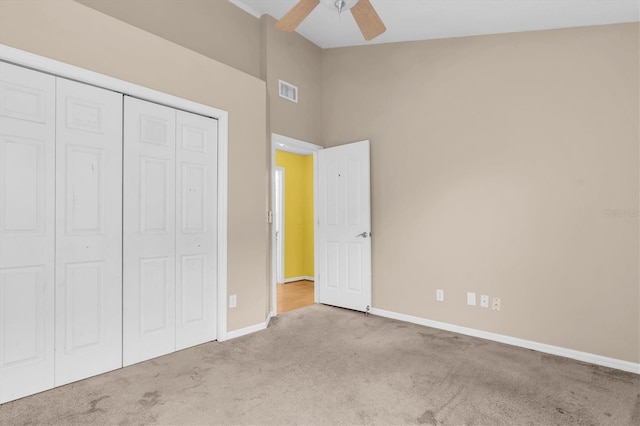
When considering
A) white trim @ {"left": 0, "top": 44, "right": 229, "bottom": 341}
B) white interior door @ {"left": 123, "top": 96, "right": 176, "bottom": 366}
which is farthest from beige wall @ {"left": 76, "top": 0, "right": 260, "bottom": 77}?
white interior door @ {"left": 123, "top": 96, "right": 176, "bottom": 366}

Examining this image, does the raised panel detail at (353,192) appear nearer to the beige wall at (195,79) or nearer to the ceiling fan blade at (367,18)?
the beige wall at (195,79)

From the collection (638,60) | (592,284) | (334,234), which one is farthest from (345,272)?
(638,60)

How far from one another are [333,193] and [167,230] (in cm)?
212

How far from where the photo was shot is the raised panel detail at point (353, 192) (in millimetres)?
4199

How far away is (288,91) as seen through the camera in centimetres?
415

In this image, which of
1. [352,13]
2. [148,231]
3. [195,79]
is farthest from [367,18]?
[148,231]

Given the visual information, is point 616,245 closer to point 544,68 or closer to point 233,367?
point 544,68

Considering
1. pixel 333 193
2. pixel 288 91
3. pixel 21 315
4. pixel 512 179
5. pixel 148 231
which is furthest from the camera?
pixel 333 193

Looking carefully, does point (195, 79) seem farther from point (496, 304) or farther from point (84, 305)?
point (496, 304)

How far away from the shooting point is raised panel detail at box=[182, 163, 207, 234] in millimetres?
3010

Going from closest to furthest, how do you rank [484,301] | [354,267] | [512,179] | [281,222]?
[512,179] < [484,301] < [354,267] < [281,222]

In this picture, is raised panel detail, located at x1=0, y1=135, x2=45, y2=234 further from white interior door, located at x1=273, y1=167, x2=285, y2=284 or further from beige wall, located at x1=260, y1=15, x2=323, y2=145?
white interior door, located at x1=273, y1=167, x2=285, y2=284

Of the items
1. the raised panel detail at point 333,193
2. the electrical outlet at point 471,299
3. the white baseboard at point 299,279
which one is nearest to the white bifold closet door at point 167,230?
the raised panel detail at point 333,193

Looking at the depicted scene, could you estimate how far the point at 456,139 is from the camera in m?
3.54
